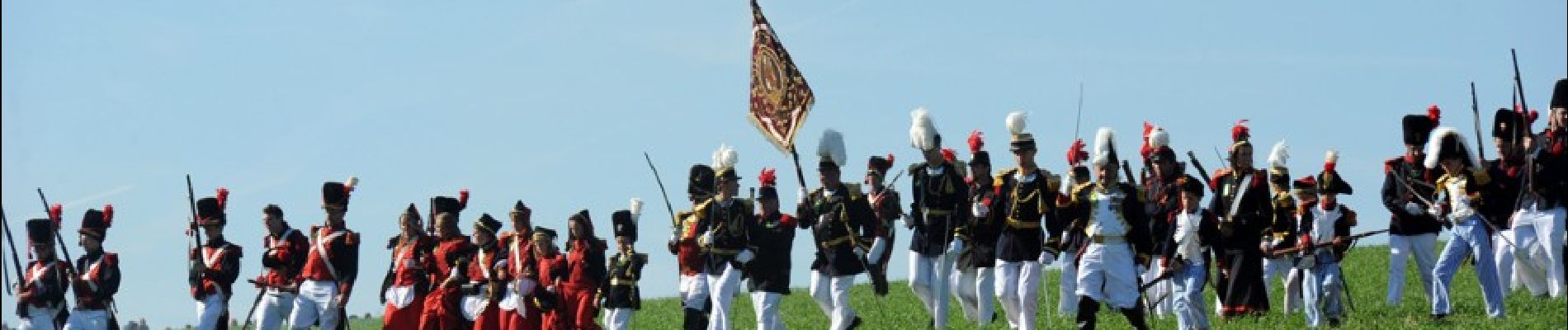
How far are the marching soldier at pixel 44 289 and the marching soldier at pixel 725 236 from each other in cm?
777

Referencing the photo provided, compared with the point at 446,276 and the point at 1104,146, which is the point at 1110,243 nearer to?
the point at 1104,146

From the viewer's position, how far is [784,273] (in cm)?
2325

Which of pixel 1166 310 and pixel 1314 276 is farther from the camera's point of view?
pixel 1166 310

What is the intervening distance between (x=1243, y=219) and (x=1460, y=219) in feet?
6.86

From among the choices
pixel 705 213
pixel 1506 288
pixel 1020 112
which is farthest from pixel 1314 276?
pixel 705 213

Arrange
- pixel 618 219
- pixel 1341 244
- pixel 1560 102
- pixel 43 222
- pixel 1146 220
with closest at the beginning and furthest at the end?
pixel 1146 220 < pixel 1560 102 < pixel 1341 244 < pixel 618 219 < pixel 43 222

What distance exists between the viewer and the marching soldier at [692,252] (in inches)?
922

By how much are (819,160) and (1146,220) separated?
5.10 metres

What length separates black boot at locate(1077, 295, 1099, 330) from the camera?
18938mm

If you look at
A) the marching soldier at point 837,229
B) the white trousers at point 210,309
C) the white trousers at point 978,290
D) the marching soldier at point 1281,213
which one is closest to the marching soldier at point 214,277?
the white trousers at point 210,309

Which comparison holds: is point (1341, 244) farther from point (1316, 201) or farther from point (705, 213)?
point (705, 213)

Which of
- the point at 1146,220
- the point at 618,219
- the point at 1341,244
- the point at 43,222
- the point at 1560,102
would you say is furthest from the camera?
the point at 43,222

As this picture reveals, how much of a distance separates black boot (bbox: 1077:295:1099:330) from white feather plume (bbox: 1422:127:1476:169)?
367cm

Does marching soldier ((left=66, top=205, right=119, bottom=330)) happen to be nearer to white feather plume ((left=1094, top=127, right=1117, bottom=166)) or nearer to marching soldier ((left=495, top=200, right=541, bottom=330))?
marching soldier ((left=495, top=200, right=541, bottom=330))
